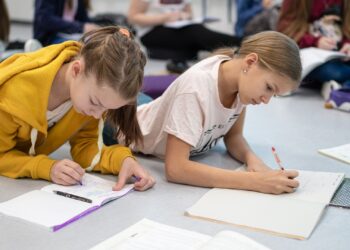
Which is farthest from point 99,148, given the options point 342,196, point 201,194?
point 342,196

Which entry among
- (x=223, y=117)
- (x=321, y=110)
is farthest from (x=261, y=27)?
(x=223, y=117)

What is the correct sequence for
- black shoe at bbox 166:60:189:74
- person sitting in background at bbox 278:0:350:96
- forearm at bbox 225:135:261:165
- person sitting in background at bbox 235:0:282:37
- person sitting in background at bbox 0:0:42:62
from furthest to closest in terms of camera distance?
person sitting in background at bbox 235:0:282:37 → black shoe at bbox 166:60:189:74 → person sitting in background at bbox 0:0:42:62 → person sitting in background at bbox 278:0:350:96 → forearm at bbox 225:135:261:165

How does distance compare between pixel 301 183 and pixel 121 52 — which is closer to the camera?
pixel 121 52

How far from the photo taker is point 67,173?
141cm

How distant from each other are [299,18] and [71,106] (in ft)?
5.56

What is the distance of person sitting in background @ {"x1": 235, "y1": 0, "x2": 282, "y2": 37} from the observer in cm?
349

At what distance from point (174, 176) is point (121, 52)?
1.33ft

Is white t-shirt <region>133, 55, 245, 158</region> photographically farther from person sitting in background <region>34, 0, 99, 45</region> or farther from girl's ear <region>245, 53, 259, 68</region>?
person sitting in background <region>34, 0, 99, 45</region>

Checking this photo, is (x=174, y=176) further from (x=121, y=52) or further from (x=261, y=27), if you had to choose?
(x=261, y=27)

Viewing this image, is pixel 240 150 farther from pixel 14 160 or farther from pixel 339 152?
pixel 14 160

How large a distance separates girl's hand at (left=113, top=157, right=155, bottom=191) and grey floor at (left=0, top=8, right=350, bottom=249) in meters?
0.02

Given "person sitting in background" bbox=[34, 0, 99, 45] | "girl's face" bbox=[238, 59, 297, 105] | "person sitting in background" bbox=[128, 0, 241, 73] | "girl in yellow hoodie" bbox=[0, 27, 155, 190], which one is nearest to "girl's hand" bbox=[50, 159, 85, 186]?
"girl in yellow hoodie" bbox=[0, 27, 155, 190]

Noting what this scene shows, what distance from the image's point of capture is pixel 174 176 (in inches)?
58.3

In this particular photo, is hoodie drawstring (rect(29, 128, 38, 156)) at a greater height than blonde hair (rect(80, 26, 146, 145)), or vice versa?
blonde hair (rect(80, 26, 146, 145))
